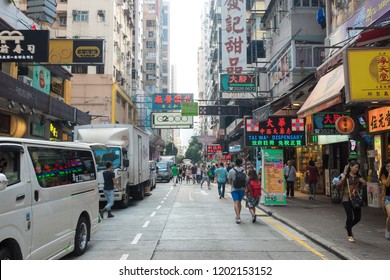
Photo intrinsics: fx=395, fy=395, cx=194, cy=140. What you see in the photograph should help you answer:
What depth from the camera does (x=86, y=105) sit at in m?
36.0

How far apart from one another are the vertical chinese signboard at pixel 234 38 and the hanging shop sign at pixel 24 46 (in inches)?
626

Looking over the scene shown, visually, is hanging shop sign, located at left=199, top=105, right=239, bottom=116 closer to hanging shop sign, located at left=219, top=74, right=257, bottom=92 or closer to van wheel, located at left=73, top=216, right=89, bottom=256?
hanging shop sign, located at left=219, top=74, right=257, bottom=92

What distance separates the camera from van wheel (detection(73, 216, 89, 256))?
23.9 feet

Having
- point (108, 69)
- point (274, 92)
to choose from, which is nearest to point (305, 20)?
point (274, 92)

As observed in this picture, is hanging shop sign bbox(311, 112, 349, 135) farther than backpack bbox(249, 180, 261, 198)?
Yes

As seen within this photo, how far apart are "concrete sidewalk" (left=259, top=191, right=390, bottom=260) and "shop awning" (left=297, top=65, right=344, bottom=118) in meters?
3.11

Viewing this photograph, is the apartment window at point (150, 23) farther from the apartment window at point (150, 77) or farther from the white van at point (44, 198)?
the white van at point (44, 198)

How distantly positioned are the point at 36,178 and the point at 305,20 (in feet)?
59.3

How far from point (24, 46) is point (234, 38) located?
17137 mm

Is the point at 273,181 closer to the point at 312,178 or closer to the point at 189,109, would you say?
the point at 312,178

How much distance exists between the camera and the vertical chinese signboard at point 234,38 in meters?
26.2

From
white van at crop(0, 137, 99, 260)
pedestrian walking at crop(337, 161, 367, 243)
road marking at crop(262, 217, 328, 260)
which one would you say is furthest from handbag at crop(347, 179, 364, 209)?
white van at crop(0, 137, 99, 260)

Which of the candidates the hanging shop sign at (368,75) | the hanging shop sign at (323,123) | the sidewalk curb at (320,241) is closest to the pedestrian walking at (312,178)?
the hanging shop sign at (323,123)

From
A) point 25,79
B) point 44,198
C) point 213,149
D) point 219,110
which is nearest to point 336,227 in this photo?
point 44,198
